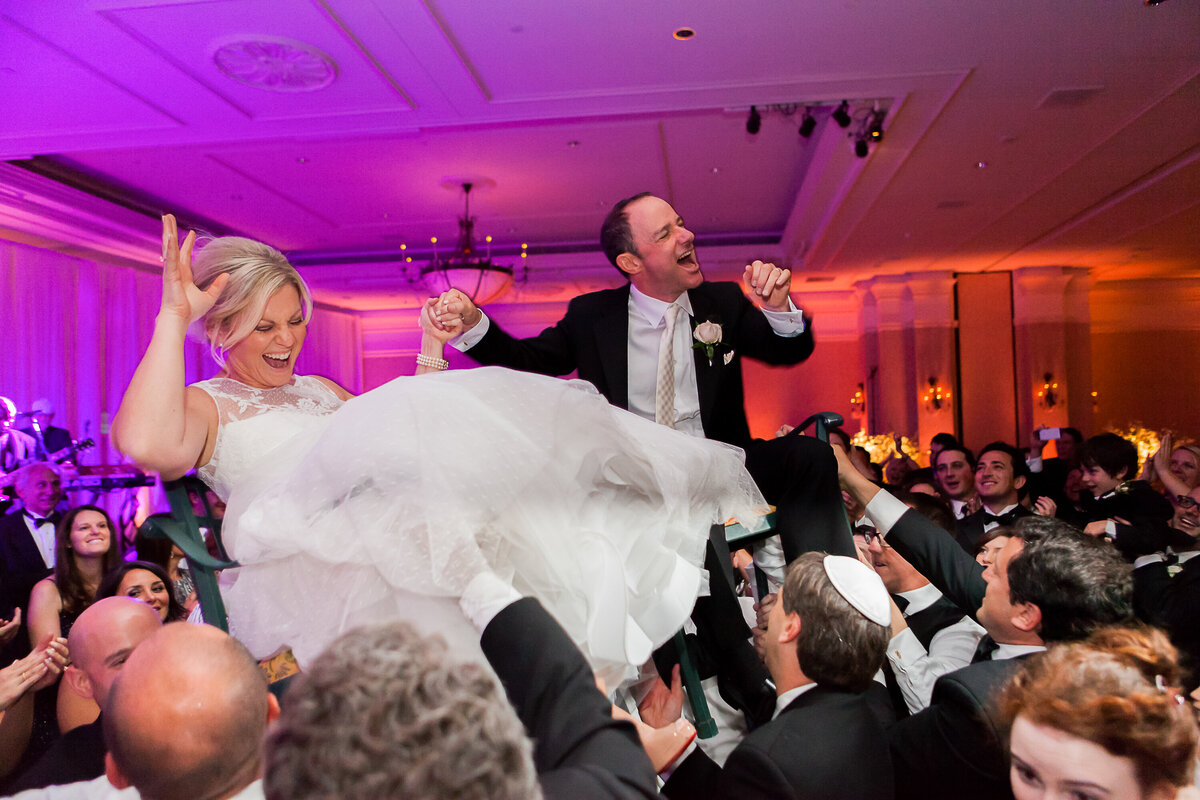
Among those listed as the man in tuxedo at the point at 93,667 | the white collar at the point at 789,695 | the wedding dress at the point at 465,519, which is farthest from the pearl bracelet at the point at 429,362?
the white collar at the point at 789,695

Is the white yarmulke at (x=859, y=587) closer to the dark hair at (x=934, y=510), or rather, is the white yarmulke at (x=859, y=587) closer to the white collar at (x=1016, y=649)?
the white collar at (x=1016, y=649)

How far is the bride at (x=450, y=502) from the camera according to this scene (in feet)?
4.71

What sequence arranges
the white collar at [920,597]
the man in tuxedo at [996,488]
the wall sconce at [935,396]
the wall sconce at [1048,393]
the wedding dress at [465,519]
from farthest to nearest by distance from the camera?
the wall sconce at [935,396] < the wall sconce at [1048,393] < the man in tuxedo at [996,488] < the white collar at [920,597] < the wedding dress at [465,519]

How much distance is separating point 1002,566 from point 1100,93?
5.18 meters

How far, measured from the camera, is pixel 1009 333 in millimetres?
12539

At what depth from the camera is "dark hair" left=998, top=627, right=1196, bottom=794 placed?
4.14 feet

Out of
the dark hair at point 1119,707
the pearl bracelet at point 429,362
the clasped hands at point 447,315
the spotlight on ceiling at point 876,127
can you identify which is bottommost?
the dark hair at point 1119,707

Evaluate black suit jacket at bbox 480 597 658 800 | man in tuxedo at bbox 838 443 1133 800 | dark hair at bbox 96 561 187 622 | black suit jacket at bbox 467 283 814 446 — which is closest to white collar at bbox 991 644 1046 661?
man in tuxedo at bbox 838 443 1133 800

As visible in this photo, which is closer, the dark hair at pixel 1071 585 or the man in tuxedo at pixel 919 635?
the dark hair at pixel 1071 585

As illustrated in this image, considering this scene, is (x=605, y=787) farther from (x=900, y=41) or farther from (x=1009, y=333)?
(x=1009, y=333)

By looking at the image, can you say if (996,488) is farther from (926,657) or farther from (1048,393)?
(1048,393)

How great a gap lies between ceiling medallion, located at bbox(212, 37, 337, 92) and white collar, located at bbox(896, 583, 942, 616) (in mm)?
4424

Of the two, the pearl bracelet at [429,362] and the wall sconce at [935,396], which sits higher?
the pearl bracelet at [429,362]

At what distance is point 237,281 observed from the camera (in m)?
2.07
